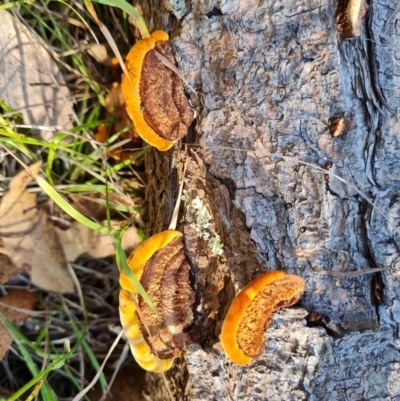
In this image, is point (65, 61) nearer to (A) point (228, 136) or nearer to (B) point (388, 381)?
(A) point (228, 136)

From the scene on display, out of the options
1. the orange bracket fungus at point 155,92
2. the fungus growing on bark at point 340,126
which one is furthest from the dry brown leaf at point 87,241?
the fungus growing on bark at point 340,126

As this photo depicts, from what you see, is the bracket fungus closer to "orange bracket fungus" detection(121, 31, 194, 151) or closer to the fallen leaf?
"orange bracket fungus" detection(121, 31, 194, 151)

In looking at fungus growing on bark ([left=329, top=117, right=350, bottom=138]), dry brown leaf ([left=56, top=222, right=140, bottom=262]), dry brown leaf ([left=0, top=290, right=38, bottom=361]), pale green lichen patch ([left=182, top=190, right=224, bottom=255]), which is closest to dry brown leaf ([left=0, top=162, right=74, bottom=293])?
dry brown leaf ([left=56, top=222, right=140, bottom=262])

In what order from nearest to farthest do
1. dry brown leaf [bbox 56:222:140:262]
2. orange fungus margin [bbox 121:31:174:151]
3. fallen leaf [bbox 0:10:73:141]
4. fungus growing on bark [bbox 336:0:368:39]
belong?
fungus growing on bark [bbox 336:0:368:39] < orange fungus margin [bbox 121:31:174:151] < fallen leaf [bbox 0:10:73:141] < dry brown leaf [bbox 56:222:140:262]

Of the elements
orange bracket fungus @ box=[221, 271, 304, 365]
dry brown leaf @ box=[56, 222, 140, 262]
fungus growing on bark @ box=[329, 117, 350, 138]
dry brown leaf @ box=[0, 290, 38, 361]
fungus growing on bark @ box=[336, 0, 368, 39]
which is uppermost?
fungus growing on bark @ box=[336, 0, 368, 39]

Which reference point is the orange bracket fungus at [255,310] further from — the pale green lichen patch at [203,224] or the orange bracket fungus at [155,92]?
the orange bracket fungus at [155,92]
